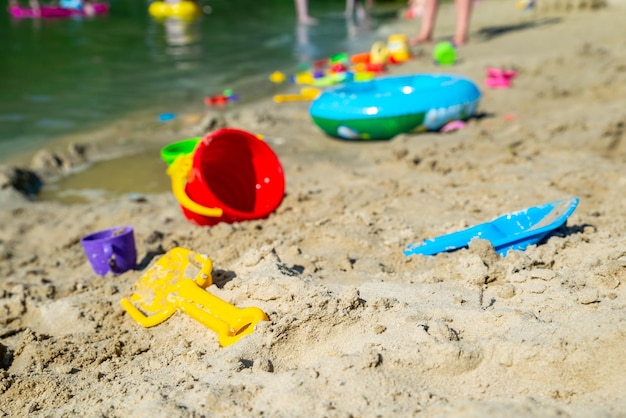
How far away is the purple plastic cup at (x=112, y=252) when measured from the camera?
275 cm

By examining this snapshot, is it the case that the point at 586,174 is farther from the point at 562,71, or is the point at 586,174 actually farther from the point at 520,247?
the point at 562,71

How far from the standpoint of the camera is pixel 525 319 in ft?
5.97

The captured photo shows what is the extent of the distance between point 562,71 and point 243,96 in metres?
3.21

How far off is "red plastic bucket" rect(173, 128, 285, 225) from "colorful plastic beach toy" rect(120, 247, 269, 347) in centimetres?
87

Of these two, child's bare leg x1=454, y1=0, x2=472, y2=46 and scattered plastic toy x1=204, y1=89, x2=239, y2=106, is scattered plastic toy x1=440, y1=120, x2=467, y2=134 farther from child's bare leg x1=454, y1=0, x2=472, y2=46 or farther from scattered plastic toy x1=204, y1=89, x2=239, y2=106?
child's bare leg x1=454, y1=0, x2=472, y2=46

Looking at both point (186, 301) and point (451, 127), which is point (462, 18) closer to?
point (451, 127)

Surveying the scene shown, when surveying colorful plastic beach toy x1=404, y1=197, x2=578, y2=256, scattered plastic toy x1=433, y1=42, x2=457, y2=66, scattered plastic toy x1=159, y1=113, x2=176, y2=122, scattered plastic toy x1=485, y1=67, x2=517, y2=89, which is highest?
colorful plastic beach toy x1=404, y1=197, x2=578, y2=256

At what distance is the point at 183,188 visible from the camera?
313 centimetres

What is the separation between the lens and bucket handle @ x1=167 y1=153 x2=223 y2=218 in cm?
303

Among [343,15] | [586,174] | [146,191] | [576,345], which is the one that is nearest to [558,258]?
[576,345]

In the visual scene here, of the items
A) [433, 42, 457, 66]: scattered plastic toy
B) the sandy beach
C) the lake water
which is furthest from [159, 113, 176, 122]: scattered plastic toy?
[433, 42, 457, 66]: scattered plastic toy

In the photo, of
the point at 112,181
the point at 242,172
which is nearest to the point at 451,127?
Answer: the point at 242,172

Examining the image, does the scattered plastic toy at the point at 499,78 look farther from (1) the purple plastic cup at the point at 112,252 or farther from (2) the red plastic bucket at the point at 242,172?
(1) the purple plastic cup at the point at 112,252

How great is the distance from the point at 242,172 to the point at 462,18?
226 inches
